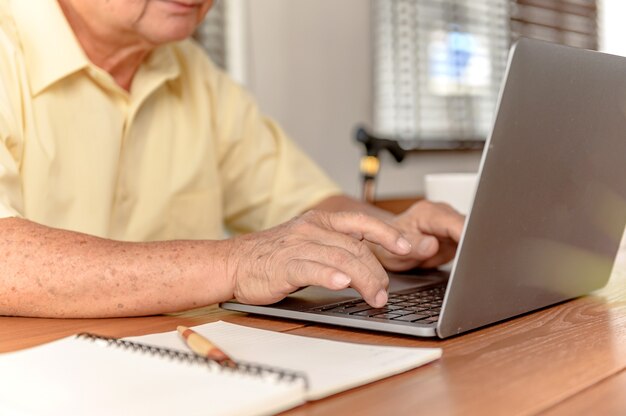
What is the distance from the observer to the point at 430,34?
327 cm

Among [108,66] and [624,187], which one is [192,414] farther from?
[108,66]

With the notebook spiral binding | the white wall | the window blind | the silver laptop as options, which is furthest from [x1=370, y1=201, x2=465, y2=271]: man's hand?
the white wall

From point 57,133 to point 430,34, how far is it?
89.2 inches

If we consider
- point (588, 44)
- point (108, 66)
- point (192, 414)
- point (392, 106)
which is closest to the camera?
point (192, 414)

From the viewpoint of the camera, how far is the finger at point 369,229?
32.9 inches

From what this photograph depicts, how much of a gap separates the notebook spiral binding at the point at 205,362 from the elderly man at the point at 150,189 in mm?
183

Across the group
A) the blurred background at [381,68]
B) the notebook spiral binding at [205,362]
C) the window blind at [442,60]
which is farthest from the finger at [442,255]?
the window blind at [442,60]

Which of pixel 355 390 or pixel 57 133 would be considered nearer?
pixel 355 390

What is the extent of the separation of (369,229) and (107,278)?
27 cm

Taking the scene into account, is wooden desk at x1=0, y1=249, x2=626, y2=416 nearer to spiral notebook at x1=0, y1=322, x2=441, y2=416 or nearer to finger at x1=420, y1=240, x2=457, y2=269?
spiral notebook at x1=0, y1=322, x2=441, y2=416

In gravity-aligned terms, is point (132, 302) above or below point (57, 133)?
below

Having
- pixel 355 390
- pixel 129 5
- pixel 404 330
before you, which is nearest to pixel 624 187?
pixel 404 330

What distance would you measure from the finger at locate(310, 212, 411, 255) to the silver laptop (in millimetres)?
59

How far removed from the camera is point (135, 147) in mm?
1403
